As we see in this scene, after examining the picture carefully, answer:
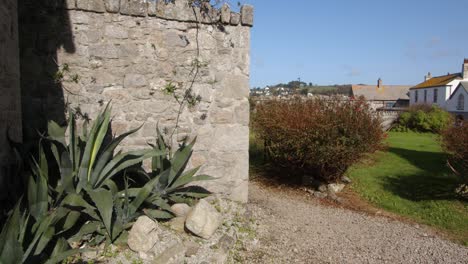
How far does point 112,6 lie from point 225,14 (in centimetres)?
143

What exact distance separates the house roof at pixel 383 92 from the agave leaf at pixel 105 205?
48026 mm

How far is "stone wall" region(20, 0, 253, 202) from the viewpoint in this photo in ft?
14.2

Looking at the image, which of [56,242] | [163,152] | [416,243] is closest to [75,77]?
[163,152]

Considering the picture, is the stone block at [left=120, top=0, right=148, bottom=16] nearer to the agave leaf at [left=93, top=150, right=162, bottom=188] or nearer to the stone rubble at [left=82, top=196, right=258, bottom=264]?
the agave leaf at [left=93, top=150, right=162, bottom=188]

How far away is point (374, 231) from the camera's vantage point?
205 inches

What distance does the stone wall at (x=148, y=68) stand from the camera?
434 cm

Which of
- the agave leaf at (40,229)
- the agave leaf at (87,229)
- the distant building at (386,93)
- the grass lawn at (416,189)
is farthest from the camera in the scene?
the distant building at (386,93)

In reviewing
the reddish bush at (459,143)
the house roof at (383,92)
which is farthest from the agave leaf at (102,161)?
the house roof at (383,92)

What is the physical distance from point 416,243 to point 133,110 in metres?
4.05

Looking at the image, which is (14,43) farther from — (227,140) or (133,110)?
(227,140)

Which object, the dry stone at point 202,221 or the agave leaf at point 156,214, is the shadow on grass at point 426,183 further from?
the agave leaf at point 156,214

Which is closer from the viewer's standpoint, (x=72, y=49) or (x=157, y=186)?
(x=157, y=186)

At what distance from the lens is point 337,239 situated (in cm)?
475

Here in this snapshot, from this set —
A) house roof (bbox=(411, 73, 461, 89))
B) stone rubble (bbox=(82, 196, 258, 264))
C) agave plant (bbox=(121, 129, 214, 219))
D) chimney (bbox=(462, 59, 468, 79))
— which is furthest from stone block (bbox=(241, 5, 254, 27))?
chimney (bbox=(462, 59, 468, 79))
